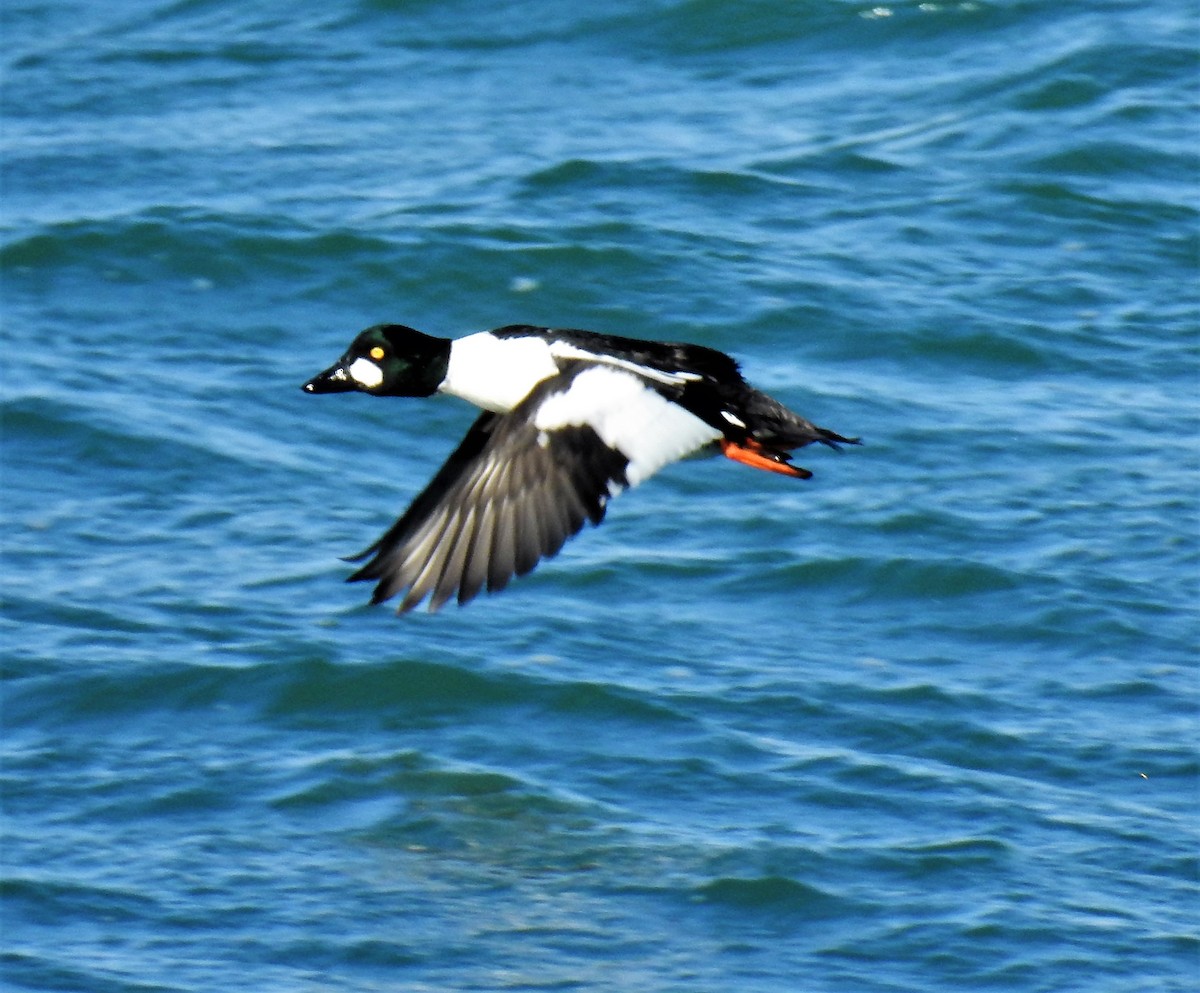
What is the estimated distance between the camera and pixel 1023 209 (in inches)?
434

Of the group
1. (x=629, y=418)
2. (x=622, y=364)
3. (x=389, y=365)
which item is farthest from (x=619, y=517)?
(x=629, y=418)

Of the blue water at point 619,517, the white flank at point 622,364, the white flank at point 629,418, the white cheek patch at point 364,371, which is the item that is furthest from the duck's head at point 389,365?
the blue water at point 619,517

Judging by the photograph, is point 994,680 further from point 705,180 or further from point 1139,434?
point 705,180

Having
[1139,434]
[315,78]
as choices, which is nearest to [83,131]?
[315,78]

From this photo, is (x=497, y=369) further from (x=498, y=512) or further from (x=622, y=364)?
(x=498, y=512)

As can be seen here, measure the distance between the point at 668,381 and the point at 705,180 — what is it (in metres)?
5.11

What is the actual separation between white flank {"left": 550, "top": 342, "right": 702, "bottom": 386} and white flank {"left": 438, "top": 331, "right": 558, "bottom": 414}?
3 cm

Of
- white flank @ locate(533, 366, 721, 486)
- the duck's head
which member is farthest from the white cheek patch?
white flank @ locate(533, 366, 721, 486)

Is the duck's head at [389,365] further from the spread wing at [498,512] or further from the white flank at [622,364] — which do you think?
the spread wing at [498,512]

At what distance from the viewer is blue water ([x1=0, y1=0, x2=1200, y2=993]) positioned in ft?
22.3

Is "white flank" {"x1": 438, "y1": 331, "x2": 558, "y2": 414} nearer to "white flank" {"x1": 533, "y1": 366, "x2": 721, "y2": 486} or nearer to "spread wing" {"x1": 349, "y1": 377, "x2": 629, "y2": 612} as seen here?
"white flank" {"x1": 533, "y1": 366, "x2": 721, "y2": 486}

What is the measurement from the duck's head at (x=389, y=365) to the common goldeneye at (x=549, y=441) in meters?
0.04

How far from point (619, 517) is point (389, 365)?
249 cm

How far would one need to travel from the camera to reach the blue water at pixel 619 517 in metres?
6.79
